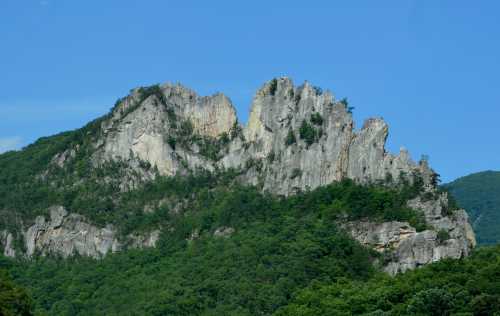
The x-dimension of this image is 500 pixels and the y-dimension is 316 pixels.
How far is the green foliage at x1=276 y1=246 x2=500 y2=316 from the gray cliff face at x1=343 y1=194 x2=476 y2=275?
9.25ft

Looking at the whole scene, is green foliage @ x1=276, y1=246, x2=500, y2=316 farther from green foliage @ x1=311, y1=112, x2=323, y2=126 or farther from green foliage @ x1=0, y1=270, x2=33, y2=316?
green foliage @ x1=0, y1=270, x2=33, y2=316

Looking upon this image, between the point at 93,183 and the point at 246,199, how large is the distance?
1906cm

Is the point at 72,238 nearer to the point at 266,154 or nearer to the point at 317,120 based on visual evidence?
the point at 266,154

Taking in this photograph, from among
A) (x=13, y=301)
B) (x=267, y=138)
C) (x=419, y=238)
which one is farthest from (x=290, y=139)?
(x=13, y=301)

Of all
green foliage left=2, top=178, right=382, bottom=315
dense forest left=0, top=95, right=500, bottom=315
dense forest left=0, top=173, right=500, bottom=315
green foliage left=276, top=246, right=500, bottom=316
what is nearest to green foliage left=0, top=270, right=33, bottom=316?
dense forest left=0, top=95, right=500, bottom=315

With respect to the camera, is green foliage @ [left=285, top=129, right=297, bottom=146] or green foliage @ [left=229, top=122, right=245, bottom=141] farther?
green foliage @ [left=229, top=122, right=245, bottom=141]

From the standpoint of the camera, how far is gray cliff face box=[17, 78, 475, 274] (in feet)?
460

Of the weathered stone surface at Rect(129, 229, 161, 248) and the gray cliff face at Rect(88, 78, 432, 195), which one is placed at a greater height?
the gray cliff face at Rect(88, 78, 432, 195)

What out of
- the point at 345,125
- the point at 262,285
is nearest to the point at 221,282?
the point at 262,285

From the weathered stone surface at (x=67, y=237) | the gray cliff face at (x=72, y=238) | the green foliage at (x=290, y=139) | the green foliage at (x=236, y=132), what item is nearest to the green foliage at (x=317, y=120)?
the green foliage at (x=290, y=139)

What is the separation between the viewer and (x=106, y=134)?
16588 cm

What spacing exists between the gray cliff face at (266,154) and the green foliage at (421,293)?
21.2ft

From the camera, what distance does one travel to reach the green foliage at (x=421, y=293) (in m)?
115

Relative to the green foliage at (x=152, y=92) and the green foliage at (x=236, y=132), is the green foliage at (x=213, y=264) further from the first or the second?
the green foliage at (x=152, y=92)
